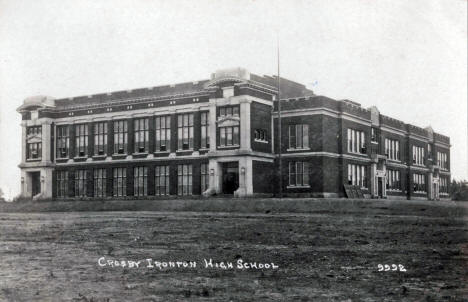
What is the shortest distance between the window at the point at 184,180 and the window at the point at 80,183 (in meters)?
11.2

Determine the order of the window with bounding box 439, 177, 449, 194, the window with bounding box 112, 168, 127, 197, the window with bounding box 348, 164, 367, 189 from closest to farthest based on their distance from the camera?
the window with bounding box 348, 164, 367, 189 → the window with bounding box 112, 168, 127, 197 → the window with bounding box 439, 177, 449, 194

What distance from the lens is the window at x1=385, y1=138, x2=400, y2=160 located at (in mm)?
55569

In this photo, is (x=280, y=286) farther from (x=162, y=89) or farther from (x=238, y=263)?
(x=162, y=89)

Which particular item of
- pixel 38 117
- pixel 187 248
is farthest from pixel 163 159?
pixel 187 248

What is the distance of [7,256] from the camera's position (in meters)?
13.4

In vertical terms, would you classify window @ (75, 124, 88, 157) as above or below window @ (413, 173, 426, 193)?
above

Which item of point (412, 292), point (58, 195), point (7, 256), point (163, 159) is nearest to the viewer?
point (412, 292)

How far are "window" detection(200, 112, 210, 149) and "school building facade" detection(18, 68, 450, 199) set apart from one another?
0.08 metres

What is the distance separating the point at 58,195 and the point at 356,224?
42.1 metres

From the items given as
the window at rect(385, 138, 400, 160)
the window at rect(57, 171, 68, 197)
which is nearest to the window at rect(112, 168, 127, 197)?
the window at rect(57, 171, 68, 197)

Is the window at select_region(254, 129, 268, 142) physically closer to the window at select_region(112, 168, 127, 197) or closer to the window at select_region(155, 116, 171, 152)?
the window at select_region(155, 116, 171, 152)

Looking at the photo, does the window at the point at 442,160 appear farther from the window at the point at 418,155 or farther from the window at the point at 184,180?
the window at the point at 184,180

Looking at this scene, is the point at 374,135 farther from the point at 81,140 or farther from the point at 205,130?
the point at 81,140

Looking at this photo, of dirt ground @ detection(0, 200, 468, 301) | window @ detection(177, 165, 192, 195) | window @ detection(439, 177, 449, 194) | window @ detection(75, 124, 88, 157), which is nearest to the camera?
dirt ground @ detection(0, 200, 468, 301)
